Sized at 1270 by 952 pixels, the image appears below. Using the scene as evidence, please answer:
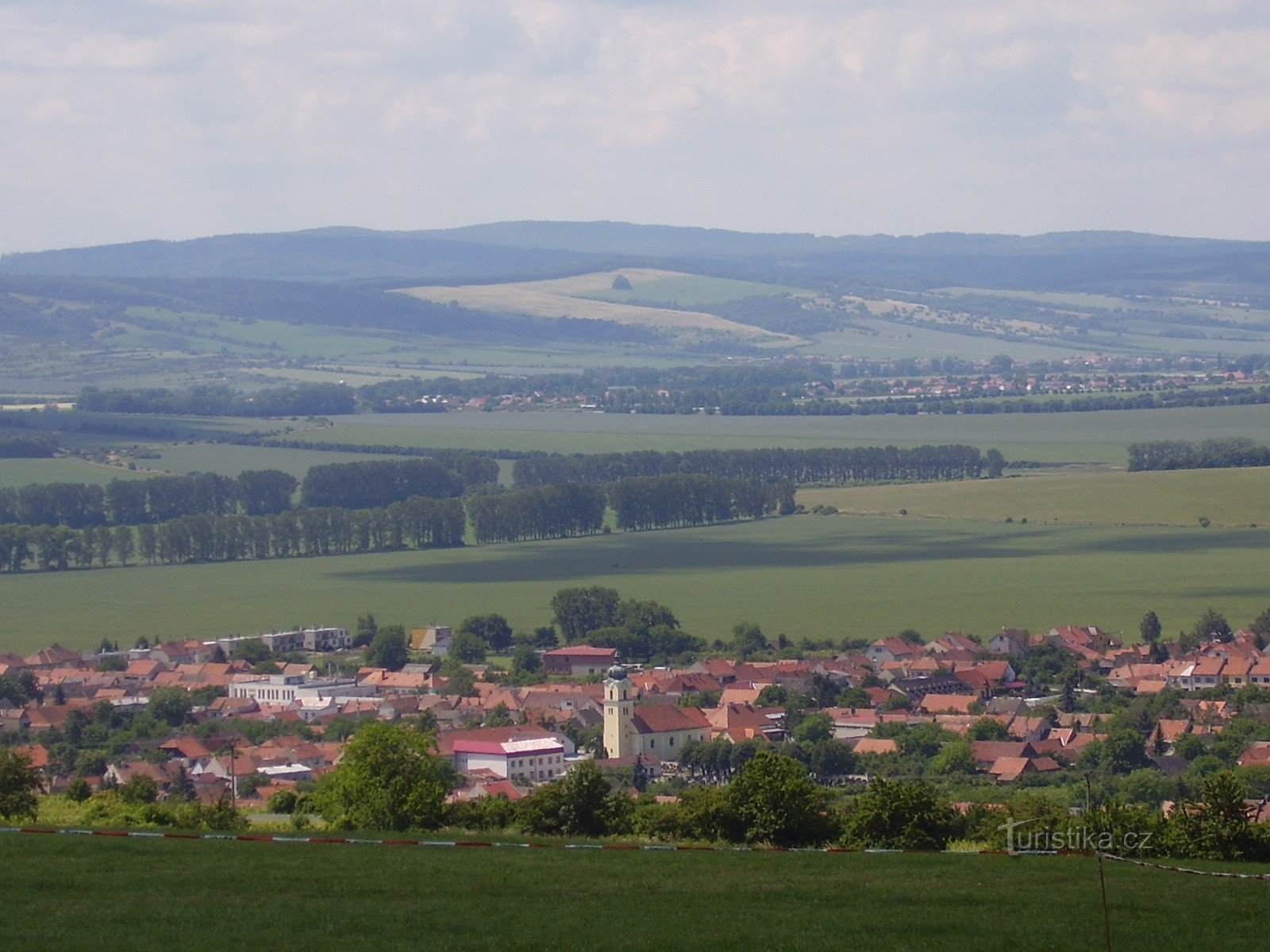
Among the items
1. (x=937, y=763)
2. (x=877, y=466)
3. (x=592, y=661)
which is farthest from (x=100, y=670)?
(x=877, y=466)

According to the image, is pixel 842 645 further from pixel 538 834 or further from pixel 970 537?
pixel 538 834

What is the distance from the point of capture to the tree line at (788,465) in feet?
356

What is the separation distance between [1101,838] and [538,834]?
6748mm

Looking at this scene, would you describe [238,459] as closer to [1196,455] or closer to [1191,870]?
[1196,455]

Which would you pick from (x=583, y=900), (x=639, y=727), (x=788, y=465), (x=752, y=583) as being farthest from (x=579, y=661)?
(x=788, y=465)

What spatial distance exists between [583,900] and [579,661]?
3916 centimetres

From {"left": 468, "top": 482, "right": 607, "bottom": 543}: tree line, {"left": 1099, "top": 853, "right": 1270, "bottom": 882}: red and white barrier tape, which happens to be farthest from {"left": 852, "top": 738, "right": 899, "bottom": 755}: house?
{"left": 468, "top": 482, "right": 607, "bottom": 543}: tree line

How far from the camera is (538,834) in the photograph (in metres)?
24.4

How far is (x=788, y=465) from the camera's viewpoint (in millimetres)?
110188

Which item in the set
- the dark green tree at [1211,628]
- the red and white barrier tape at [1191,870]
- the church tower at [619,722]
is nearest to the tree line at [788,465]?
the dark green tree at [1211,628]

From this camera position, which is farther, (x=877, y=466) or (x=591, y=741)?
(x=877, y=466)

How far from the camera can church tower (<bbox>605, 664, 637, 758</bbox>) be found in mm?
44500

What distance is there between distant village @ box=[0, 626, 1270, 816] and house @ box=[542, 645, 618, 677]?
0.06m

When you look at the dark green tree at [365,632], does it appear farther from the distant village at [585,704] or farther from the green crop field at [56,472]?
the green crop field at [56,472]
